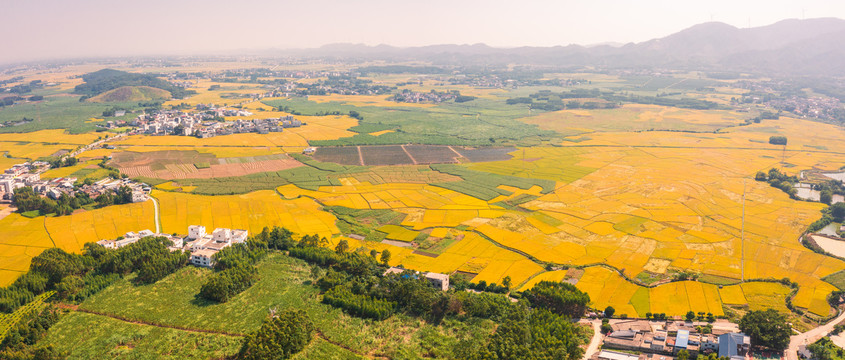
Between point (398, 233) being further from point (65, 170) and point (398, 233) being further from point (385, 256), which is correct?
point (65, 170)

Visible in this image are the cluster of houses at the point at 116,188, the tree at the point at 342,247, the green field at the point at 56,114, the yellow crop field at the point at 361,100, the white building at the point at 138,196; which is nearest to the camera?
the tree at the point at 342,247

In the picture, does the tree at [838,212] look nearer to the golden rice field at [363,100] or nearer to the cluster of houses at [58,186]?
the cluster of houses at [58,186]

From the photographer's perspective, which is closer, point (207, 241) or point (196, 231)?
point (207, 241)

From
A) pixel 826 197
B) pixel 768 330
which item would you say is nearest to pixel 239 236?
pixel 768 330

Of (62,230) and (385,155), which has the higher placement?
(385,155)

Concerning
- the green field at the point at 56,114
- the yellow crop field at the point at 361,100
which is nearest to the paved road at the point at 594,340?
the green field at the point at 56,114

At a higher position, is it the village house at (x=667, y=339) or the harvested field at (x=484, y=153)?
the harvested field at (x=484, y=153)
